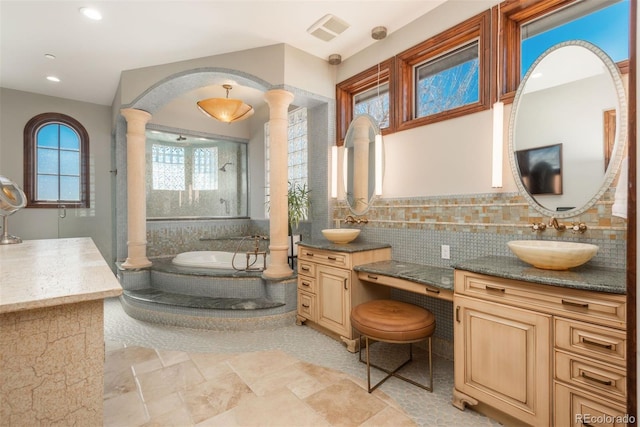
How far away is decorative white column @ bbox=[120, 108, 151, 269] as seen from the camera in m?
3.72

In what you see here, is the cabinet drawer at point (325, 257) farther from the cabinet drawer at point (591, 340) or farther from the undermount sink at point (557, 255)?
the cabinet drawer at point (591, 340)

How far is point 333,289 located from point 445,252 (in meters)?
1.01

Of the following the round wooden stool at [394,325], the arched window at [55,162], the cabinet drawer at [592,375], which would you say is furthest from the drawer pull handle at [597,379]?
the arched window at [55,162]

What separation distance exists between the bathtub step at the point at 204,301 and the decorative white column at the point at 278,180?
1.00 feet

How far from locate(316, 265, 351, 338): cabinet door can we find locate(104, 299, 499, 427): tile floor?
176 mm

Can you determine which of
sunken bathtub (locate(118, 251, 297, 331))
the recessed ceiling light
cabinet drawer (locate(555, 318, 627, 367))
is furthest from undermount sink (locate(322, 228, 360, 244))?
the recessed ceiling light

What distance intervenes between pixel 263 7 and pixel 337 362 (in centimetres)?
301

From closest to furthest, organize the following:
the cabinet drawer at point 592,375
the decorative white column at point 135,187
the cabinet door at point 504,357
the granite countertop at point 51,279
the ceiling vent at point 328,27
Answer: the granite countertop at point 51,279, the cabinet drawer at point 592,375, the cabinet door at point 504,357, the ceiling vent at point 328,27, the decorative white column at point 135,187

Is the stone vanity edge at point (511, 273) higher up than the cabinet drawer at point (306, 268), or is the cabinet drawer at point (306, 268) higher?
the stone vanity edge at point (511, 273)

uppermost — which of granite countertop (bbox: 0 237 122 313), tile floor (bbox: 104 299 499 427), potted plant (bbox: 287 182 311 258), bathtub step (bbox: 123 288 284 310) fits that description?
potted plant (bbox: 287 182 311 258)

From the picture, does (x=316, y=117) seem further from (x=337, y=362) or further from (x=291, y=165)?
(x=337, y=362)

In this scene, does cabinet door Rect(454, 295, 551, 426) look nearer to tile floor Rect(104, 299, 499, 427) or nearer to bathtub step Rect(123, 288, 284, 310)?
tile floor Rect(104, 299, 499, 427)

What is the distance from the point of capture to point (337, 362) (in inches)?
91.4

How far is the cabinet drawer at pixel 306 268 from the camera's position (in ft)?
9.50
